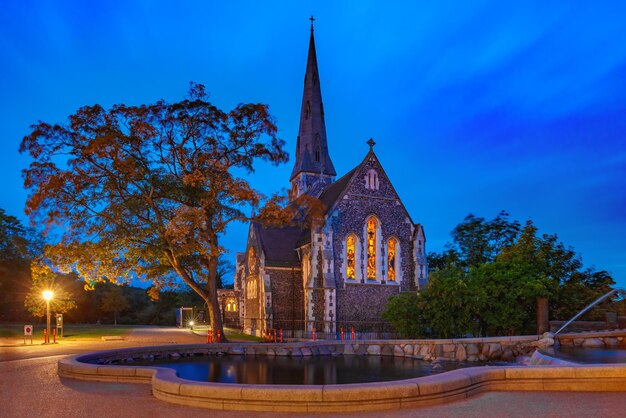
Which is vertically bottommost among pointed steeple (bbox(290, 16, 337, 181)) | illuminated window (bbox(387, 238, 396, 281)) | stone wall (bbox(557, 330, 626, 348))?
stone wall (bbox(557, 330, 626, 348))

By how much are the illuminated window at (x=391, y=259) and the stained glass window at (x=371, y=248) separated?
1.01m

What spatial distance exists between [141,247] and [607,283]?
28.8 metres

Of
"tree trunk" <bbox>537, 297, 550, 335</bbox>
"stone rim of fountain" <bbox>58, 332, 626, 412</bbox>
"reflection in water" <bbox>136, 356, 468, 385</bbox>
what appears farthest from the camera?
"tree trunk" <bbox>537, 297, 550, 335</bbox>

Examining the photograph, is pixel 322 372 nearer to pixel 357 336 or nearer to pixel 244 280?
pixel 357 336

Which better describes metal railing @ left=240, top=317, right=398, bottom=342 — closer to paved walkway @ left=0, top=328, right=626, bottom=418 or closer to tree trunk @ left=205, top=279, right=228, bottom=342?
tree trunk @ left=205, top=279, right=228, bottom=342

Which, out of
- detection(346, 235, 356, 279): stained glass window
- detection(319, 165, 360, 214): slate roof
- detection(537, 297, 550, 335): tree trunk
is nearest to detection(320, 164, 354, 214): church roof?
detection(319, 165, 360, 214): slate roof

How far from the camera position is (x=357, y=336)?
32.4 meters

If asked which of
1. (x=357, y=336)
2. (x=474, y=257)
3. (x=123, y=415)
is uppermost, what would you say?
(x=474, y=257)

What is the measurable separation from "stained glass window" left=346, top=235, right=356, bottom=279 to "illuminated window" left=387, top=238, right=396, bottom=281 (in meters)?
2.55

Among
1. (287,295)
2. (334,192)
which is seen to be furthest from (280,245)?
(334,192)

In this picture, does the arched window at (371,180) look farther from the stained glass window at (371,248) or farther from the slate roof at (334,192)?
the stained glass window at (371,248)

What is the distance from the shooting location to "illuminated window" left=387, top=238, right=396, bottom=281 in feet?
118

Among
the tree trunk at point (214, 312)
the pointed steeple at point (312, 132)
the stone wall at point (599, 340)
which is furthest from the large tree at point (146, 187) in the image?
the pointed steeple at point (312, 132)

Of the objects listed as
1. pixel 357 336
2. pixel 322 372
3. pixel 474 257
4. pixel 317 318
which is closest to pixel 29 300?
pixel 317 318
